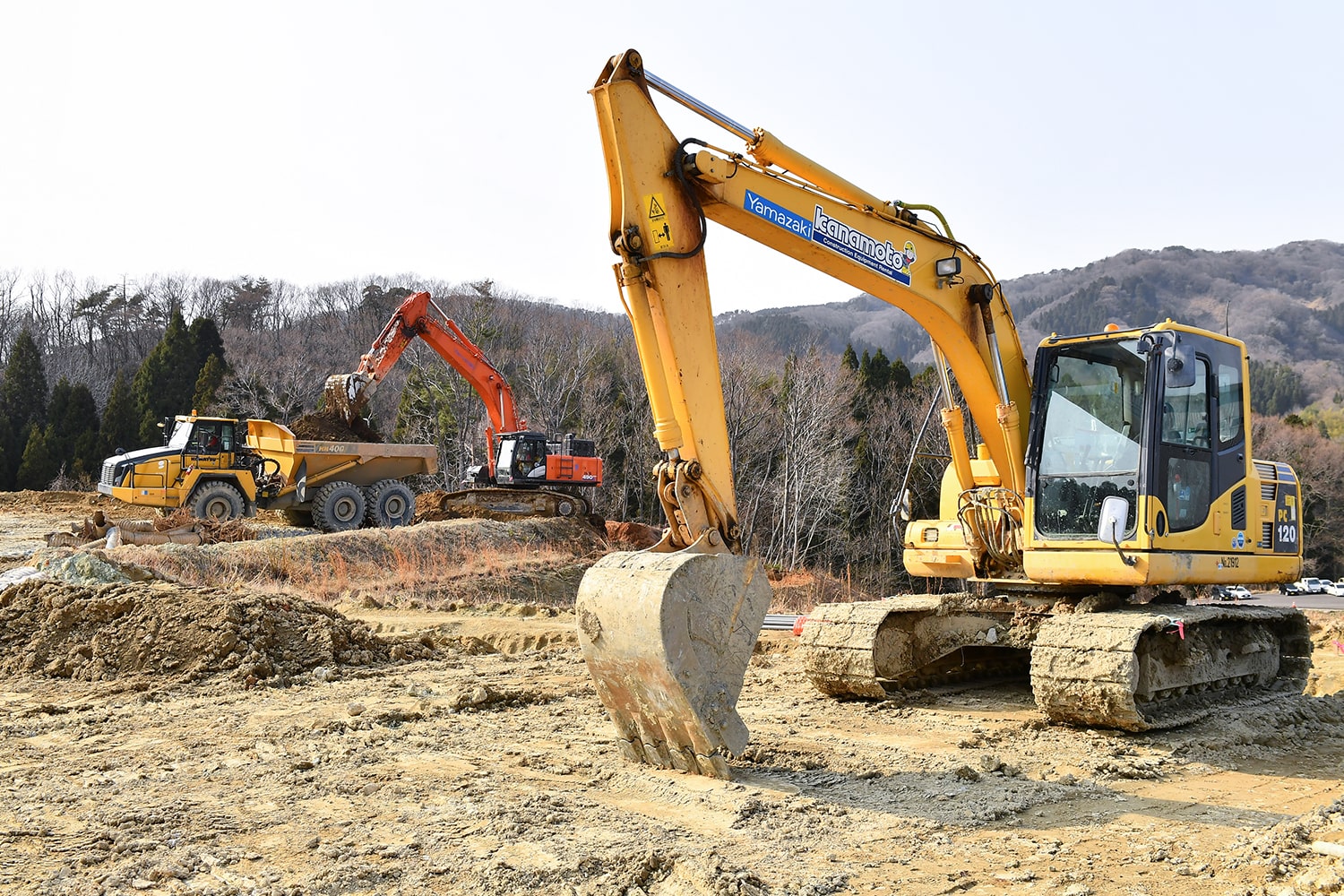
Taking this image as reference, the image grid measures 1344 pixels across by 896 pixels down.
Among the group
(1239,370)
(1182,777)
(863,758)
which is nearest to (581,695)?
(863,758)

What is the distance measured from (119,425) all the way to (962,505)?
39.3 meters

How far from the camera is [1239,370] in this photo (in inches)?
326

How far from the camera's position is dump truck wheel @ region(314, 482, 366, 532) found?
72.8ft

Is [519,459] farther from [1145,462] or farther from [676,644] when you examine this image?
[676,644]

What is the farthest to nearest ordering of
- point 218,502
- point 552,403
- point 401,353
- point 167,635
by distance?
1. point 552,403
2. point 401,353
3. point 218,502
4. point 167,635

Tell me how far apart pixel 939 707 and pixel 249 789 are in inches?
197

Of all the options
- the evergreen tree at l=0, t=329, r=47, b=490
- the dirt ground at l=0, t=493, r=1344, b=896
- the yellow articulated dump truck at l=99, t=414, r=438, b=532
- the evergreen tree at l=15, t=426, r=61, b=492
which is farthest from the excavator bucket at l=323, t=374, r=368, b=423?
the evergreen tree at l=0, t=329, r=47, b=490

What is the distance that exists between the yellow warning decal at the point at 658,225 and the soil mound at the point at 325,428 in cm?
1804

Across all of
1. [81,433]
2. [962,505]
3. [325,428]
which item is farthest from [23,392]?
[962,505]

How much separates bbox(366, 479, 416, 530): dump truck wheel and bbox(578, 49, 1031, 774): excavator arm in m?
17.6

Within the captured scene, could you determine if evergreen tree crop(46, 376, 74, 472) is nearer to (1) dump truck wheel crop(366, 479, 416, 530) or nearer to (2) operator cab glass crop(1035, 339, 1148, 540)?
(1) dump truck wheel crop(366, 479, 416, 530)

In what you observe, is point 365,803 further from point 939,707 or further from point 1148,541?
point 1148,541

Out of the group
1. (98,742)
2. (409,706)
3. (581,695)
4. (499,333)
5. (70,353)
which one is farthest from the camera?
(70,353)

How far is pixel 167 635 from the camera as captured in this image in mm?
9258
